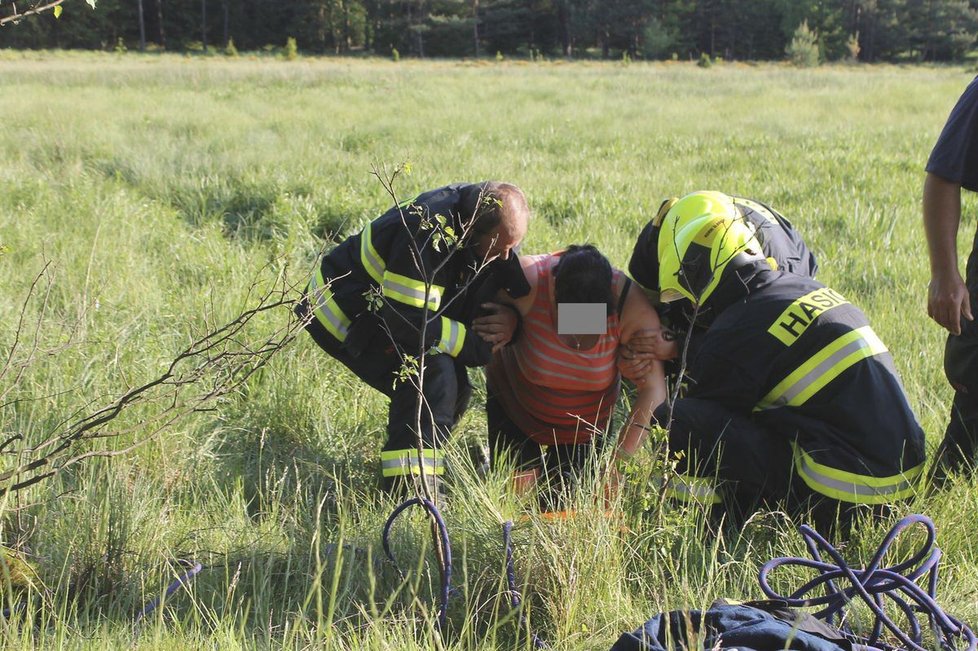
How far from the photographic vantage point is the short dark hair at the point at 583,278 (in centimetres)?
319

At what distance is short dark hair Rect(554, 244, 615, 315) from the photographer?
319cm

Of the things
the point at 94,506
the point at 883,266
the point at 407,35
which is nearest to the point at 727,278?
the point at 94,506

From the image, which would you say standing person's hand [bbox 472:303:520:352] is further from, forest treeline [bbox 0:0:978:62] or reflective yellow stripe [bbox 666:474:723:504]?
forest treeline [bbox 0:0:978:62]

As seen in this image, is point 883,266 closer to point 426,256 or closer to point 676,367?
point 676,367

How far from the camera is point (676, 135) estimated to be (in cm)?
1166

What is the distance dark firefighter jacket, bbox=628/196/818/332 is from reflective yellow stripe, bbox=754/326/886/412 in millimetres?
556

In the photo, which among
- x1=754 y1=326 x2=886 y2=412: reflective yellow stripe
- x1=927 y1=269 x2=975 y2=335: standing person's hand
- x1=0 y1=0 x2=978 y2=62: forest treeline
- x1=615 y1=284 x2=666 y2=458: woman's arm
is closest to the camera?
x1=754 y1=326 x2=886 y2=412: reflective yellow stripe

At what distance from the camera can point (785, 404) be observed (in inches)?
104

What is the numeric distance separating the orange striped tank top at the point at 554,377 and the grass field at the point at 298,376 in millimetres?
329

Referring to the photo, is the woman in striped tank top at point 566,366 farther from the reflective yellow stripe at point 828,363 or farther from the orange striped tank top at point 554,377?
the reflective yellow stripe at point 828,363

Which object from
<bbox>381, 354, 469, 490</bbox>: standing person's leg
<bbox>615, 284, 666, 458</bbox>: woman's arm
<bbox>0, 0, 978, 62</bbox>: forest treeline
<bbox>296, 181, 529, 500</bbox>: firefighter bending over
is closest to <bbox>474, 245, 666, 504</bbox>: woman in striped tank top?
<bbox>615, 284, 666, 458</bbox>: woman's arm

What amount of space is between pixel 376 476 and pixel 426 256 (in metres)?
0.91

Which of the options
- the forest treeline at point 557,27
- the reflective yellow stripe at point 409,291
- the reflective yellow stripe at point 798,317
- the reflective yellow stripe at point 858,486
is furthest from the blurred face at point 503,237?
the forest treeline at point 557,27

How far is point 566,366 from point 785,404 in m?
1.05
